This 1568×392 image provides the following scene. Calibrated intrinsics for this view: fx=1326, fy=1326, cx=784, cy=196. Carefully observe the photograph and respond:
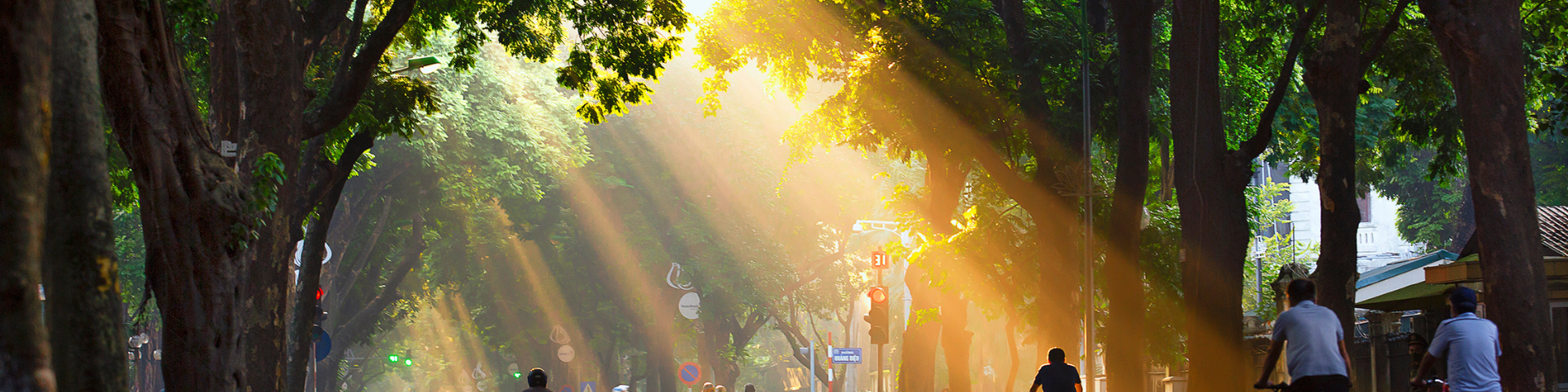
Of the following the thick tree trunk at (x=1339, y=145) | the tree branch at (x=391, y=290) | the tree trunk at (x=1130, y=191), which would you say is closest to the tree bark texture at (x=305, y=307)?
the tree trunk at (x=1130, y=191)

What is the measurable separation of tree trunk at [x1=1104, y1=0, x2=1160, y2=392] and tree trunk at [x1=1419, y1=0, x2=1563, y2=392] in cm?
357

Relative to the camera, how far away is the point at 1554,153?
2673 cm

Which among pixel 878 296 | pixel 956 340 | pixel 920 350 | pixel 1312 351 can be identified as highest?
pixel 878 296

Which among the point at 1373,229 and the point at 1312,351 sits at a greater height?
the point at 1373,229

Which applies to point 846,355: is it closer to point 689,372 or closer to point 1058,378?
point 689,372

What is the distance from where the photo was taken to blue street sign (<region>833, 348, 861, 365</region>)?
86.5 feet

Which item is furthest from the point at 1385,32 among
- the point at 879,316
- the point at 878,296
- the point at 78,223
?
the point at 78,223

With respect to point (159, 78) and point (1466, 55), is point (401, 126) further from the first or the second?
point (1466, 55)

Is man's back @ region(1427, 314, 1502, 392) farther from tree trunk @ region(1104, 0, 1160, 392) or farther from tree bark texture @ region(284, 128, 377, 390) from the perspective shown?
tree bark texture @ region(284, 128, 377, 390)

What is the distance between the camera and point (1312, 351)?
21.7 feet

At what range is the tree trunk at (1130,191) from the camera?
13.0 meters

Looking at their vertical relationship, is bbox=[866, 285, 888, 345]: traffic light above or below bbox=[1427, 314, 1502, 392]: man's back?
above

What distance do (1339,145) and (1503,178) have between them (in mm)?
2274

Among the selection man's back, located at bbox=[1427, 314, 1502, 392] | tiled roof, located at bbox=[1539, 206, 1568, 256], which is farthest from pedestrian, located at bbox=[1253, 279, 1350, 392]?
tiled roof, located at bbox=[1539, 206, 1568, 256]
